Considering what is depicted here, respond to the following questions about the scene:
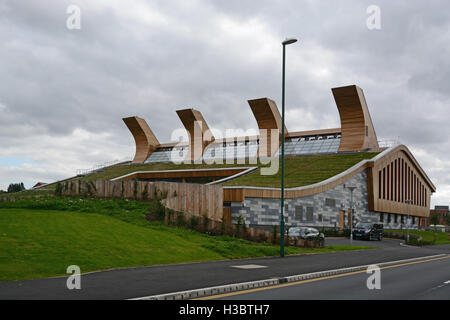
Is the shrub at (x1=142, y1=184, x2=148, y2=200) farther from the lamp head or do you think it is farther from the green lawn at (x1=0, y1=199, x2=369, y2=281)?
the lamp head

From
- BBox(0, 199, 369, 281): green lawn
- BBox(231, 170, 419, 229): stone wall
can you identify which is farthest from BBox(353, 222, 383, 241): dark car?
BBox(0, 199, 369, 281): green lawn

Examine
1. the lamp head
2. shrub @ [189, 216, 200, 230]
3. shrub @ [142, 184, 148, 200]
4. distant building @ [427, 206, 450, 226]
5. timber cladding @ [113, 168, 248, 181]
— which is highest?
the lamp head

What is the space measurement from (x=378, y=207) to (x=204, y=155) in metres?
31.7

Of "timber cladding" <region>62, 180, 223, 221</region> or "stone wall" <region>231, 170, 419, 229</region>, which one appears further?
"stone wall" <region>231, 170, 419, 229</region>

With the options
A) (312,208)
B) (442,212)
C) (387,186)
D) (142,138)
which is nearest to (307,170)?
(312,208)

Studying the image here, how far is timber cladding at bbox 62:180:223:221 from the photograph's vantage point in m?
27.2

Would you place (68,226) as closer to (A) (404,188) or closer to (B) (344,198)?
(B) (344,198)

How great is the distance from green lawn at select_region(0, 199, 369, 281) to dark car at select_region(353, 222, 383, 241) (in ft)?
48.3

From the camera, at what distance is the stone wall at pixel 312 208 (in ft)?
117

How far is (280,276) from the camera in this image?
44.7 ft

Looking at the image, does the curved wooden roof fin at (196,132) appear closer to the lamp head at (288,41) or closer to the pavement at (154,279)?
the lamp head at (288,41)

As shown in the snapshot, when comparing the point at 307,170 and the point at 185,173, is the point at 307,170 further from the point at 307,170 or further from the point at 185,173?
the point at 185,173

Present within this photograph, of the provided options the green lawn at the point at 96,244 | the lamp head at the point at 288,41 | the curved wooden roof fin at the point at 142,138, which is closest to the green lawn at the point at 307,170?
the green lawn at the point at 96,244
